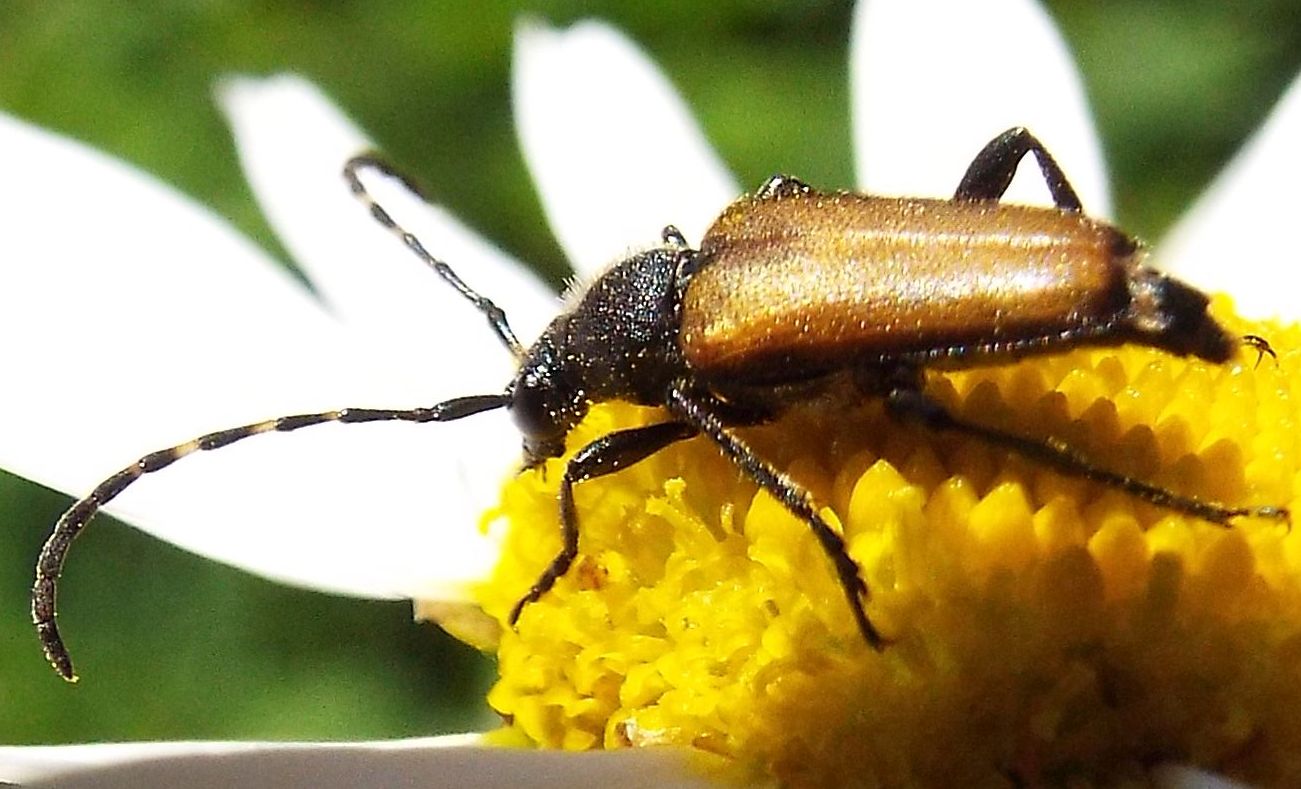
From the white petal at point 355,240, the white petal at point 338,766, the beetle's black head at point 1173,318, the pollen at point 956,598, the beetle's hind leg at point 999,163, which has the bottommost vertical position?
the white petal at point 338,766

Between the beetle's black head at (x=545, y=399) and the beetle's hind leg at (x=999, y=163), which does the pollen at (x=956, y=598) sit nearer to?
the beetle's black head at (x=545, y=399)

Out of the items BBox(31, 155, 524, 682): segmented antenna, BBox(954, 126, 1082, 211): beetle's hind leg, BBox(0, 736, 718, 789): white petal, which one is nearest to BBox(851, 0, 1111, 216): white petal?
BBox(954, 126, 1082, 211): beetle's hind leg

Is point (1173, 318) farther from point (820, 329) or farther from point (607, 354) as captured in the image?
point (607, 354)

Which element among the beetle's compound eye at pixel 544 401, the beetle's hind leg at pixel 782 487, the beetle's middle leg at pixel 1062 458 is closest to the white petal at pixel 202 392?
the beetle's compound eye at pixel 544 401

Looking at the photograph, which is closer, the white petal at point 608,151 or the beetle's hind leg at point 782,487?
the beetle's hind leg at point 782,487

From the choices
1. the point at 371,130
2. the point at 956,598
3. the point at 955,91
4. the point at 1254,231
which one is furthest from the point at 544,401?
the point at 371,130

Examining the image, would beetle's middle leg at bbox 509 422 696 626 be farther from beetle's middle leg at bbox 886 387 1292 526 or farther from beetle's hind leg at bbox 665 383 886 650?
beetle's middle leg at bbox 886 387 1292 526

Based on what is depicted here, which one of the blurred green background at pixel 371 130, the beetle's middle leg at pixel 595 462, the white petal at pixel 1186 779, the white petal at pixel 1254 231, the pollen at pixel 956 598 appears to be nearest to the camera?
the white petal at pixel 1186 779
